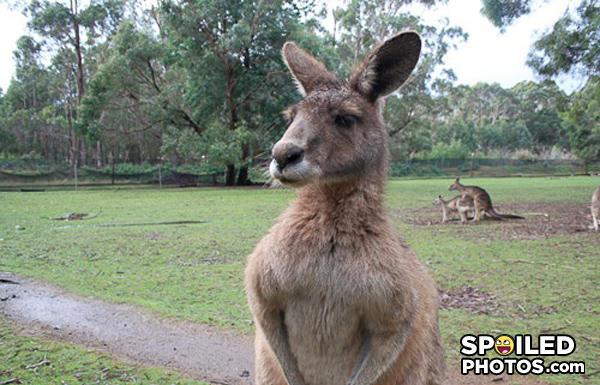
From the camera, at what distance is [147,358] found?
3.25 m

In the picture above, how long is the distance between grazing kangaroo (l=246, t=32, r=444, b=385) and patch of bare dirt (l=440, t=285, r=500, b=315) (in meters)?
2.35

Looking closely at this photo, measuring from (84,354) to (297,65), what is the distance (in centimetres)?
239

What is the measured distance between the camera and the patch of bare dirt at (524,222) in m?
8.51

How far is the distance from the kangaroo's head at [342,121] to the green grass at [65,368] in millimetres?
1775

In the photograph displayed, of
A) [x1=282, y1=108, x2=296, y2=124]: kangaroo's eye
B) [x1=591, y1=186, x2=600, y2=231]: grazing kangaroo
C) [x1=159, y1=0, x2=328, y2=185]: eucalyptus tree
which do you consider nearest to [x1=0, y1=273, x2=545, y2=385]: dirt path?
[x1=282, y1=108, x2=296, y2=124]: kangaroo's eye

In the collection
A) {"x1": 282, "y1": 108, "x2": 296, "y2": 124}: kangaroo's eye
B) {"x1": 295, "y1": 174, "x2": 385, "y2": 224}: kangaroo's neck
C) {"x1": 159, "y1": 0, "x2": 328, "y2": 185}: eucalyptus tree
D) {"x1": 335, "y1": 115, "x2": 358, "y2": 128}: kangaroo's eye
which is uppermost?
{"x1": 159, "y1": 0, "x2": 328, "y2": 185}: eucalyptus tree

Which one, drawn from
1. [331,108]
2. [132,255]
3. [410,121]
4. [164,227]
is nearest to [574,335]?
[331,108]

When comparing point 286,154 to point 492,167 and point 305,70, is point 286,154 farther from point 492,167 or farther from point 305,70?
point 492,167

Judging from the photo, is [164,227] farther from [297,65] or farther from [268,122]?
[268,122]

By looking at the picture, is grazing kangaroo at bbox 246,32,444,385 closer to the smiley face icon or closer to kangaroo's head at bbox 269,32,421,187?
kangaroo's head at bbox 269,32,421,187

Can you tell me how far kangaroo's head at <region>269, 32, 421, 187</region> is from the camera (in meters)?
1.72

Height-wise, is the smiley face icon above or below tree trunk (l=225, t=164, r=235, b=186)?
below

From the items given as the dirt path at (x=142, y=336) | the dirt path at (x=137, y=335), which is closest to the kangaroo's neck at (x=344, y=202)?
the dirt path at (x=142, y=336)

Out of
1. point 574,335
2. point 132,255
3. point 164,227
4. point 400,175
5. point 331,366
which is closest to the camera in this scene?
point 331,366
